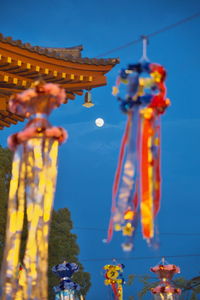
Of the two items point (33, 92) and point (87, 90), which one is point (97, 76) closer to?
point (87, 90)

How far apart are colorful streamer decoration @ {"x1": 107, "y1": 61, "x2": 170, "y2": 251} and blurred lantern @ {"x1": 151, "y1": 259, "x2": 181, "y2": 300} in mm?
5577

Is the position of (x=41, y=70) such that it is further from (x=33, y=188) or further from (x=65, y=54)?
(x=33, y=188)

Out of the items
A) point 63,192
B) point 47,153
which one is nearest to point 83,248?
point 63,192

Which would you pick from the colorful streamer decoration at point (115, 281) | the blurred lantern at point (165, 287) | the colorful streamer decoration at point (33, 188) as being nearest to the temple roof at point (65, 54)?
the colorful streamer decoration at point (33, 188)

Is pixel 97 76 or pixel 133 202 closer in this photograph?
pixel 133 202

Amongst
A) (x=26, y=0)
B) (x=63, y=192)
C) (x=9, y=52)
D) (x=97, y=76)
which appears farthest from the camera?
(x=26, y=0)

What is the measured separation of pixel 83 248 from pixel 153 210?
67.7 meters

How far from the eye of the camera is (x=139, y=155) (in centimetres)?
511

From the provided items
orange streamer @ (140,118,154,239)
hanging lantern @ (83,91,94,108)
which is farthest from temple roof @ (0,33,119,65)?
orange streamer @ (140,118,154,239)

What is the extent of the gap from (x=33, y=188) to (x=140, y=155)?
1111mm

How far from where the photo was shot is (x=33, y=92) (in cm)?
559

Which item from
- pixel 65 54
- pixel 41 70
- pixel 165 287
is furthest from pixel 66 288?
pixel 65 54

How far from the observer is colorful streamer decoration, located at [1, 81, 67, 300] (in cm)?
542

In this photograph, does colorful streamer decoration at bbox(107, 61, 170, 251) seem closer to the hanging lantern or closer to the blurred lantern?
the hanging lantern
